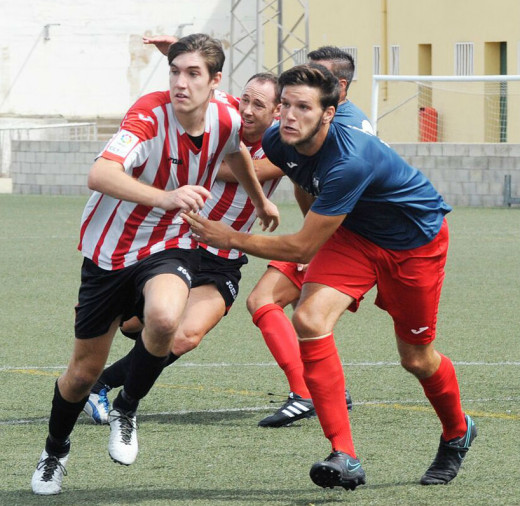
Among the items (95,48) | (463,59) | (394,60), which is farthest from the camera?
(95,48)

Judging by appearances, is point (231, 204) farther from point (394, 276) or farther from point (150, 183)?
point (394, 276)

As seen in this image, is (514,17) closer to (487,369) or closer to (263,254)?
(487,369)

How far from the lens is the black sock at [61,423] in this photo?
206 inches

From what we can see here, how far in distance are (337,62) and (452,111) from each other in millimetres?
19415

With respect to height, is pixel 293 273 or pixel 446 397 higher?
pixel 293 273

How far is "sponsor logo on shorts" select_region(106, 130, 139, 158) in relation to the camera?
504 centimetres

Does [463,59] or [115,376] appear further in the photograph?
[463,59]

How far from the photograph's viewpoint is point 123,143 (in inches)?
200

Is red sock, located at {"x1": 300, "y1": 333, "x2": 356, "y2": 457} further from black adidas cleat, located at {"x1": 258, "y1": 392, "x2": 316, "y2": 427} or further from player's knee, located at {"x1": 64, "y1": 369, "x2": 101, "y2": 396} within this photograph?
black adidas cleat, located at {"x1": 258, "y1": 392, "x2": 316, "y2": 427}

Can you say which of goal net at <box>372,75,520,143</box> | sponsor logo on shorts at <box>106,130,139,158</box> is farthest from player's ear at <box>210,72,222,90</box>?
goal net at <box>372,75,520,143</box>

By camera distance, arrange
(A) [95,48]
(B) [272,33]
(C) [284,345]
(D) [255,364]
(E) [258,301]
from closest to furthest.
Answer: (C) [284,345]
(E) [258,301]
(D) [255,364]
(B) [272,33]
(A) [95,48]

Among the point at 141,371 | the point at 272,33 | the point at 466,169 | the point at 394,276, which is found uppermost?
the point at 272,33

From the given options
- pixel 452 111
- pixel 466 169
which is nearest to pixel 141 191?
pixel 466 169

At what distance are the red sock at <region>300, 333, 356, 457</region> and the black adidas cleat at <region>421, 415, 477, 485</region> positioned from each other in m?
0.42
